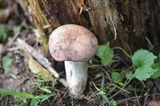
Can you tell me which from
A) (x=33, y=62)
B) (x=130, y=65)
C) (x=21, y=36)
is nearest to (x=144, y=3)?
(x=130, y=65)

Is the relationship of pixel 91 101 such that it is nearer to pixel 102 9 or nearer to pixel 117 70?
pixel 117 70

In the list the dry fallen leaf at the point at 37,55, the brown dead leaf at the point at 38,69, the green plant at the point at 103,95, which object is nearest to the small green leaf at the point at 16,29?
the dry fallen leaf at the point at 37,55

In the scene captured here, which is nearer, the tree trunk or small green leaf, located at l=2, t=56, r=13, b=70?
the tree trunk

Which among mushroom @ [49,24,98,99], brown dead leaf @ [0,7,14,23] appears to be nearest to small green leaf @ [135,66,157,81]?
mushroom @ [49,24,98,99]

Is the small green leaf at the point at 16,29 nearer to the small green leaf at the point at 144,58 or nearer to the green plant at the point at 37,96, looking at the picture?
the green plant at the point at 37,96

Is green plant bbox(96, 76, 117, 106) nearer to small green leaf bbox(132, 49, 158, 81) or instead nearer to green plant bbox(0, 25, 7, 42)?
small green leaf bbox(132, 49, 158, 81)
